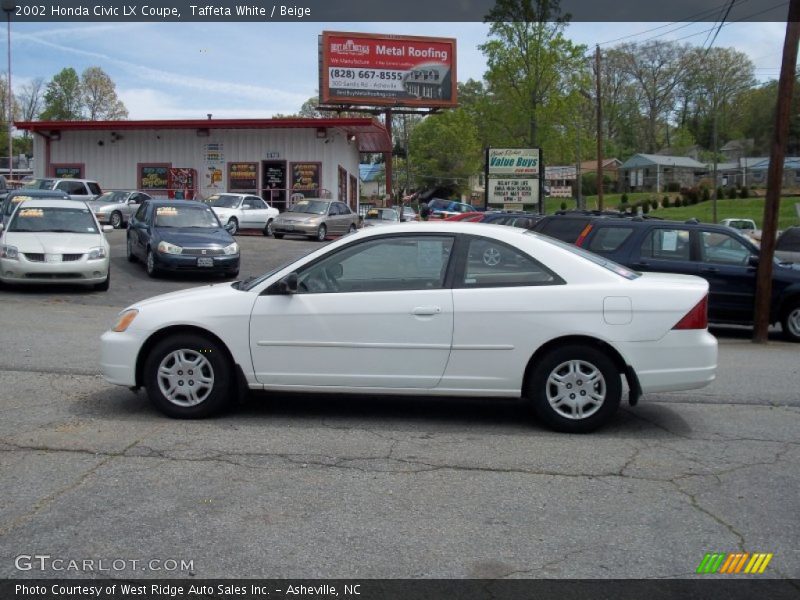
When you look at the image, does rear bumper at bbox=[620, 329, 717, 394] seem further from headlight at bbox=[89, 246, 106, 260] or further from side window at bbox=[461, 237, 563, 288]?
headlight at bbox=[89, 246, 106, 260]

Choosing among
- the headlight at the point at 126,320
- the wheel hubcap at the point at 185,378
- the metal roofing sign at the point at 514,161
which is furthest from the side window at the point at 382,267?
the metal roofing sign at the point at 514,161

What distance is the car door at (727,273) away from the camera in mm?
12922

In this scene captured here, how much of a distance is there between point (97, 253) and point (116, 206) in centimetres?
1603

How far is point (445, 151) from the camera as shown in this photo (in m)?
78.4

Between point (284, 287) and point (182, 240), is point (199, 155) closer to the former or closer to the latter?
point (182, 240)

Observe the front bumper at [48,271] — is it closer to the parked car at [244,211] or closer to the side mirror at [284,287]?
the side mirror at [284,287]

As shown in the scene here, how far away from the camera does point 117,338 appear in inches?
262

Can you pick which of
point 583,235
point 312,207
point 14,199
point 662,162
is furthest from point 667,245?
point 662,162

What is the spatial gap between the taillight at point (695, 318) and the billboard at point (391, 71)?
41551 mm

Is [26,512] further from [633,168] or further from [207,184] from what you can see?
[633,168]

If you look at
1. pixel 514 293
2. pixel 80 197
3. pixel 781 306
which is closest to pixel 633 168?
pixel 80 197

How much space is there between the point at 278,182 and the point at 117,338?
30.5 meters

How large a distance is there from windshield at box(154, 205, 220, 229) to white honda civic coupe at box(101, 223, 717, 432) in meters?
12.4
